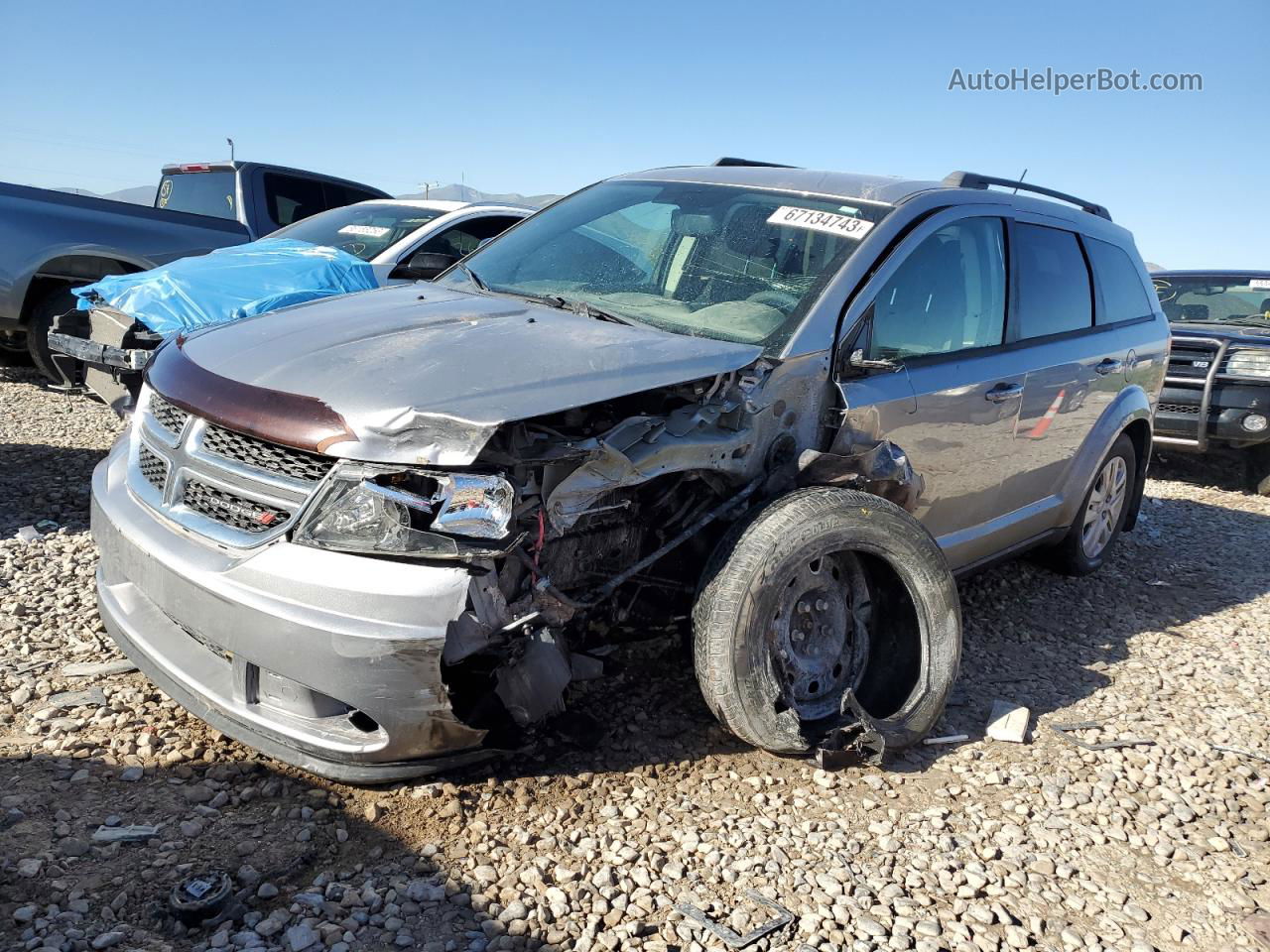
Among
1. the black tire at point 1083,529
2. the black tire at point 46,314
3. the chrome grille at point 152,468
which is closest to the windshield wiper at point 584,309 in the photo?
the chrome grille at point 152,468

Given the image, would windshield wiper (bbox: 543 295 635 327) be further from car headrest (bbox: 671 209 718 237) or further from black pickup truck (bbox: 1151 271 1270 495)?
black pickup truck (bbox: 1151 271 1270 495)

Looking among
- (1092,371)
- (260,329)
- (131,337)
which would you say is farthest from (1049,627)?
(131,337)

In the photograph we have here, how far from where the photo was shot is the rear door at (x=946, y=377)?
3572mm

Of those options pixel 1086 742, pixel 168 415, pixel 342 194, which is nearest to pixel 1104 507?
pixel 1086 742

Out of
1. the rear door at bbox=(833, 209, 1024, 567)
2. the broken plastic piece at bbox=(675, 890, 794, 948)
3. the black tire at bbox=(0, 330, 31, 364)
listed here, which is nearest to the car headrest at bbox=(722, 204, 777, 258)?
the rear door at bbox=(833, 209, 1024, 567)

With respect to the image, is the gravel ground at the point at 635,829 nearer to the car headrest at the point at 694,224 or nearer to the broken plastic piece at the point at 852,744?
the broken plastic piece at the point at 852,744

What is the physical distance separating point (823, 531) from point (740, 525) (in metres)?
0.26

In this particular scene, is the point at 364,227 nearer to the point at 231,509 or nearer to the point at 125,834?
the point at 231,509

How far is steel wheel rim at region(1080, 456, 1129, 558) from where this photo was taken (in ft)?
17.7

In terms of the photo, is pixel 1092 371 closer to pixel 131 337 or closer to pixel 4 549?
pixel 131 337

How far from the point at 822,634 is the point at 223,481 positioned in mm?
1955

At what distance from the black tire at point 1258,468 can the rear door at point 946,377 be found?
5.64m

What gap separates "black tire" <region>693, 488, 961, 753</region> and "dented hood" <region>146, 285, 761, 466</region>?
569 millimetres

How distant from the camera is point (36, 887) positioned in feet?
7.62
